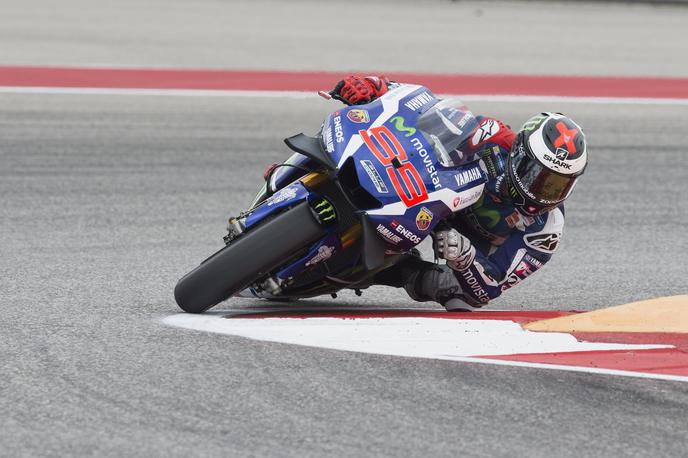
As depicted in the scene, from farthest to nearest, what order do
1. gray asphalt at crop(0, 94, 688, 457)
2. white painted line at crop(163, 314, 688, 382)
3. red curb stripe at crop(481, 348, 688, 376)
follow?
1. white painted line at crop(163, 314, 688, 382)
2. red curb stripe at crop(481, 348, 688, 376)
3. gray asphalt at crop(0, 94, 688, 457)

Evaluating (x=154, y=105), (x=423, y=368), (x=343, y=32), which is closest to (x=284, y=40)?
(x=343, y=32)

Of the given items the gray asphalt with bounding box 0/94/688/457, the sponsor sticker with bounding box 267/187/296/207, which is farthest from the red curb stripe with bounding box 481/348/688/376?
the sponsor sticker with bounding box 267/187/296/207

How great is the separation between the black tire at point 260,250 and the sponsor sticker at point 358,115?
18.5 inches

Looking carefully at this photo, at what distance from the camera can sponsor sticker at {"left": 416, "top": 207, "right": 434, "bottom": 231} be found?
207 inches

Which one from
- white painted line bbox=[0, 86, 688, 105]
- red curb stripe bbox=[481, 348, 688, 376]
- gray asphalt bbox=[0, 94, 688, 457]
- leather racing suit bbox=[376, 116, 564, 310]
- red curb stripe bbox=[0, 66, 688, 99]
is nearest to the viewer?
gray asphalt bbox=[0, 94, 688, 457]

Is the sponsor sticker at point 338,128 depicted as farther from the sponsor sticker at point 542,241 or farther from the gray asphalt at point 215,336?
the sponsor sticker at point 542,241

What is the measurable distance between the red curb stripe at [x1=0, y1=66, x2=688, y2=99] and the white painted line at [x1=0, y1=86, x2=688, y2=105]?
0.62 ft

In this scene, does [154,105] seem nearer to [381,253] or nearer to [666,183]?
[666,183]

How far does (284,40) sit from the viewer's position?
56.3 feet

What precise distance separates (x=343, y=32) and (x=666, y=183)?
32.1ft

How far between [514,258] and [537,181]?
2.05 feet

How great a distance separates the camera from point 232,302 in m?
6.08

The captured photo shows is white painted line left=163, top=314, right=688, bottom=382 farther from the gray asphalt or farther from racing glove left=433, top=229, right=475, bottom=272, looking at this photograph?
racing glove left=433, top=229, right=475, bottom=272

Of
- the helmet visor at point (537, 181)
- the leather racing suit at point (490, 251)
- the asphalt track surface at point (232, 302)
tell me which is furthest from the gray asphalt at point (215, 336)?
the helmet visor at point (537, 181)
